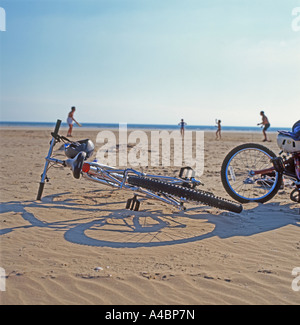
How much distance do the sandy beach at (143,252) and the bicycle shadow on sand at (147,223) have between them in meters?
0.01

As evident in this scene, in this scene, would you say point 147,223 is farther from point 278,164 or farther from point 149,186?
point 278,164

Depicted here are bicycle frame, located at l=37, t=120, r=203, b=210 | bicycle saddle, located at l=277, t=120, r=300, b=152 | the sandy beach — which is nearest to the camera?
Answer: the sandy beach

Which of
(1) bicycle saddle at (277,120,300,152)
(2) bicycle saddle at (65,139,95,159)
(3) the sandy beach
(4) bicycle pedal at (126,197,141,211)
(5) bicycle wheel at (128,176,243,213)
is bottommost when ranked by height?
(3) the sandy beach

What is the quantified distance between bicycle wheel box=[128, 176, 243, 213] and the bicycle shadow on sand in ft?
0.74

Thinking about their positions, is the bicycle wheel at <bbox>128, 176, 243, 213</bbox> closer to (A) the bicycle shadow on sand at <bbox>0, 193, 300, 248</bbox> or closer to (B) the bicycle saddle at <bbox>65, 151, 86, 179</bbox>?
(A) the bicycle shadow on sand at <bbox>0, 193, 300, 248</bbox>

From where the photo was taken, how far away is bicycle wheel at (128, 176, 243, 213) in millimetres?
4020

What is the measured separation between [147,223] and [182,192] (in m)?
0.60

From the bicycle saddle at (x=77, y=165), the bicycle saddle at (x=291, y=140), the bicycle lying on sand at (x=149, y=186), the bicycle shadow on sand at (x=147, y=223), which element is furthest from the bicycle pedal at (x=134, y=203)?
the bicycle saddle at (x=291, y=140)

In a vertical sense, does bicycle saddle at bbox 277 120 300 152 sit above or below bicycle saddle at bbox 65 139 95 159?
above

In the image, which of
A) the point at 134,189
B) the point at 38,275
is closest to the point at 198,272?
the point at 38,275

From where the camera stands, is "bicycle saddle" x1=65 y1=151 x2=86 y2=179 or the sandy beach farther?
"bicycle saddle" x1=65 y1=151 x2=86 y2=179

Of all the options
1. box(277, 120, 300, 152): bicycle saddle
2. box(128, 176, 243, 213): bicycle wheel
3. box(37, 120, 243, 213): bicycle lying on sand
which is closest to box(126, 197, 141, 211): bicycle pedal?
box(37, 120, 243, 213): bicycle lying on sand

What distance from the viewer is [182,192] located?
401 centimetres
